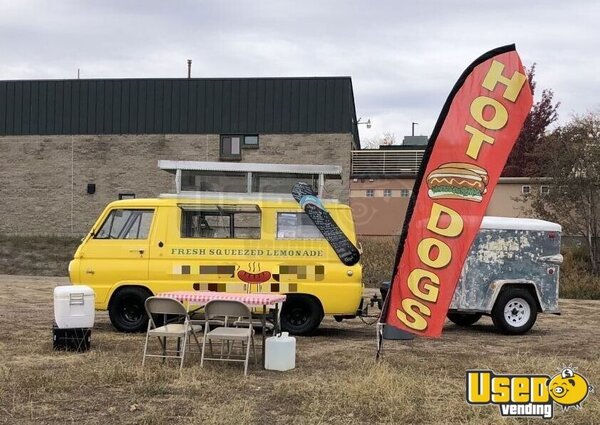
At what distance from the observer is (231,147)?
95.8ft

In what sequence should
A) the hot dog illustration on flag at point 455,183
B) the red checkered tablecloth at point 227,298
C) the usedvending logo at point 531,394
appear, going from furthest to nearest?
1. the red checkered tablecloth at point 227,298
2. the hot dog illustration on flag at point 455,183
3. the usedvending logo at point 531,394

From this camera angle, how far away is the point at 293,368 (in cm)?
770

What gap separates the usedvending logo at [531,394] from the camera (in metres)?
5.61

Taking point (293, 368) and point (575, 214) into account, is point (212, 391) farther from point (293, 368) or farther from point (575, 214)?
point (575, 214)

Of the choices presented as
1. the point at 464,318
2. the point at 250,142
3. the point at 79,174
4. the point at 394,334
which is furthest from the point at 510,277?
the point at 79,174

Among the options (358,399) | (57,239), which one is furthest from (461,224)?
(57,239)

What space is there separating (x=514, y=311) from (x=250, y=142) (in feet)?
63.8

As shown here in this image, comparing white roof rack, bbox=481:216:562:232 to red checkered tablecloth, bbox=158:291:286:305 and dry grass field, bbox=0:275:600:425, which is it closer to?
dry grass field, bbox=0:275:600:425

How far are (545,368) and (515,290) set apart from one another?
3.65 metres

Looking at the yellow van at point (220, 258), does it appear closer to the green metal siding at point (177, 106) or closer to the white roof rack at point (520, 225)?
the white roof rack at point (520, 225)

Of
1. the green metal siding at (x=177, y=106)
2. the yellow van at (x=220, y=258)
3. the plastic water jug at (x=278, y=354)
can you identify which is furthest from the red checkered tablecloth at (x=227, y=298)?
the green metal siding at (x=177, y=106)

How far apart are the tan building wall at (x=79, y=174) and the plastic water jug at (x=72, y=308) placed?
67.3 feet

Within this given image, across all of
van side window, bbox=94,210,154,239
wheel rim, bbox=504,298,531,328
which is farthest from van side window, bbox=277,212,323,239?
wheel rim, bbox=504,298,531,328

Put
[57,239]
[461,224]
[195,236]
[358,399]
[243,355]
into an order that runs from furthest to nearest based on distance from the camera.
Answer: [57,239] < [195,236] < [243,355] < [461,224] < [358,399]
